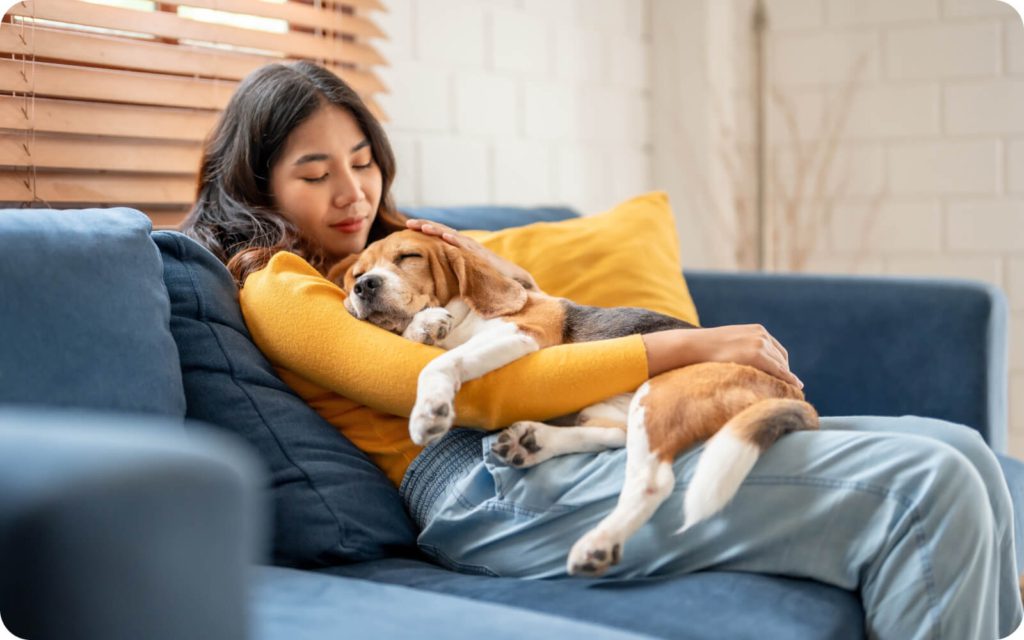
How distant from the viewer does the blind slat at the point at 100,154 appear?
1814 mm

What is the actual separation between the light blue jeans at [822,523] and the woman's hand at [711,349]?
0.40 feet

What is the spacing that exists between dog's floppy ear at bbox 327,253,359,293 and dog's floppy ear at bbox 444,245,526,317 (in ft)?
0.62

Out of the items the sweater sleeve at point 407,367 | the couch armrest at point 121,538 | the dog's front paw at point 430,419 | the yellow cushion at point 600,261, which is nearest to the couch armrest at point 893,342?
the yellow cushion at point 600,261

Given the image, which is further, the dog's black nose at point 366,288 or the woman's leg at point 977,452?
the dog's black nose at point 366,288

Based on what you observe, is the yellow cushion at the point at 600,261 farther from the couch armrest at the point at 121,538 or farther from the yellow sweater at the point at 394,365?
the couch armrest at the point at 121,538

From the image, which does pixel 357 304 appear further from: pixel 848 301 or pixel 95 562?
pixel 848 301

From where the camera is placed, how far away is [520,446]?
1501mm

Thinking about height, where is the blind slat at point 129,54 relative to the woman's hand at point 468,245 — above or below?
above

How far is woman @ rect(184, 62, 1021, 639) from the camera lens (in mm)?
1322

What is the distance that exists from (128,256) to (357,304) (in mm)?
329

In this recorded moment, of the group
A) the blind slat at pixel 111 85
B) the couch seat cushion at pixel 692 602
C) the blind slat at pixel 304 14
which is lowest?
the couch seat cushion at pixel 692 602

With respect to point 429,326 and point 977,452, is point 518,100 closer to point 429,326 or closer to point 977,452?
point 429,326

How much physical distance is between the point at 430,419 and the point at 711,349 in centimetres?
44

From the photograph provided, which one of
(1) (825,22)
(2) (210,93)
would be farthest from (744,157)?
(2) (210,93)
